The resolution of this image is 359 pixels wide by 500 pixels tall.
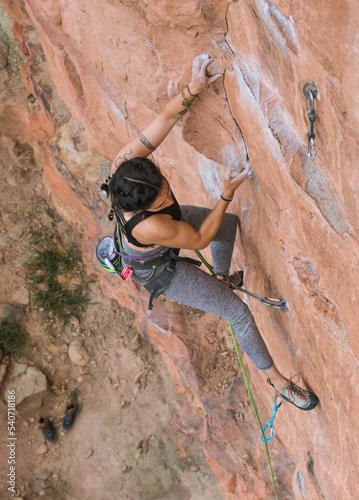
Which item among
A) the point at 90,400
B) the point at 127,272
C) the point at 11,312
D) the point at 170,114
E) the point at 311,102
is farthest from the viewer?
the point at 11,312

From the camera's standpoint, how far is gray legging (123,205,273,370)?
3.07 meters

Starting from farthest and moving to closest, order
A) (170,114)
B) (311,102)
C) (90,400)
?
1. (90,400)
2. (170,114)
3. (311,102)

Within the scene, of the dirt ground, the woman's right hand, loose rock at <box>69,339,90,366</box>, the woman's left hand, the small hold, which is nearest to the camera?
the woman's left hand

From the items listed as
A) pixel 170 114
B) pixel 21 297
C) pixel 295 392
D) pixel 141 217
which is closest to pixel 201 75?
pixel 170 114

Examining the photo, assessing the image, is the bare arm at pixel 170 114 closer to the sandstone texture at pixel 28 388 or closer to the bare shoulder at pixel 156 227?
the bare shoulder at pixel 156 227

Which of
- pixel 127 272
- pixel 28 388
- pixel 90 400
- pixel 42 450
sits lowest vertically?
pixel 42 450

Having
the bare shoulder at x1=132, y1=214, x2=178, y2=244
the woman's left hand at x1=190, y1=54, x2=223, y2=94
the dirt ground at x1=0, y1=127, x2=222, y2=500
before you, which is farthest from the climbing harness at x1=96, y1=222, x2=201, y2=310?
the dirt ground at x1=0, y1=127, x2=222, y2=500

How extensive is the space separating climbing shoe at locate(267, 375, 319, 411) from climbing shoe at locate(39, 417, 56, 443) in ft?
13.1

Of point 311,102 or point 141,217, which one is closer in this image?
point 311,102

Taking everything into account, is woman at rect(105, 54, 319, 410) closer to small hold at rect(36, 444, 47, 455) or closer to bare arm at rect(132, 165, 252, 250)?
bare arm at rect(132, 165, 252, 250)

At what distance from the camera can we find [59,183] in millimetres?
6375

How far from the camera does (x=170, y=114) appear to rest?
2.76 metres

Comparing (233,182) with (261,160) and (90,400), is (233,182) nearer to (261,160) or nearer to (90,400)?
(261,160)

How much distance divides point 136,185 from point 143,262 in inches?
27.5
